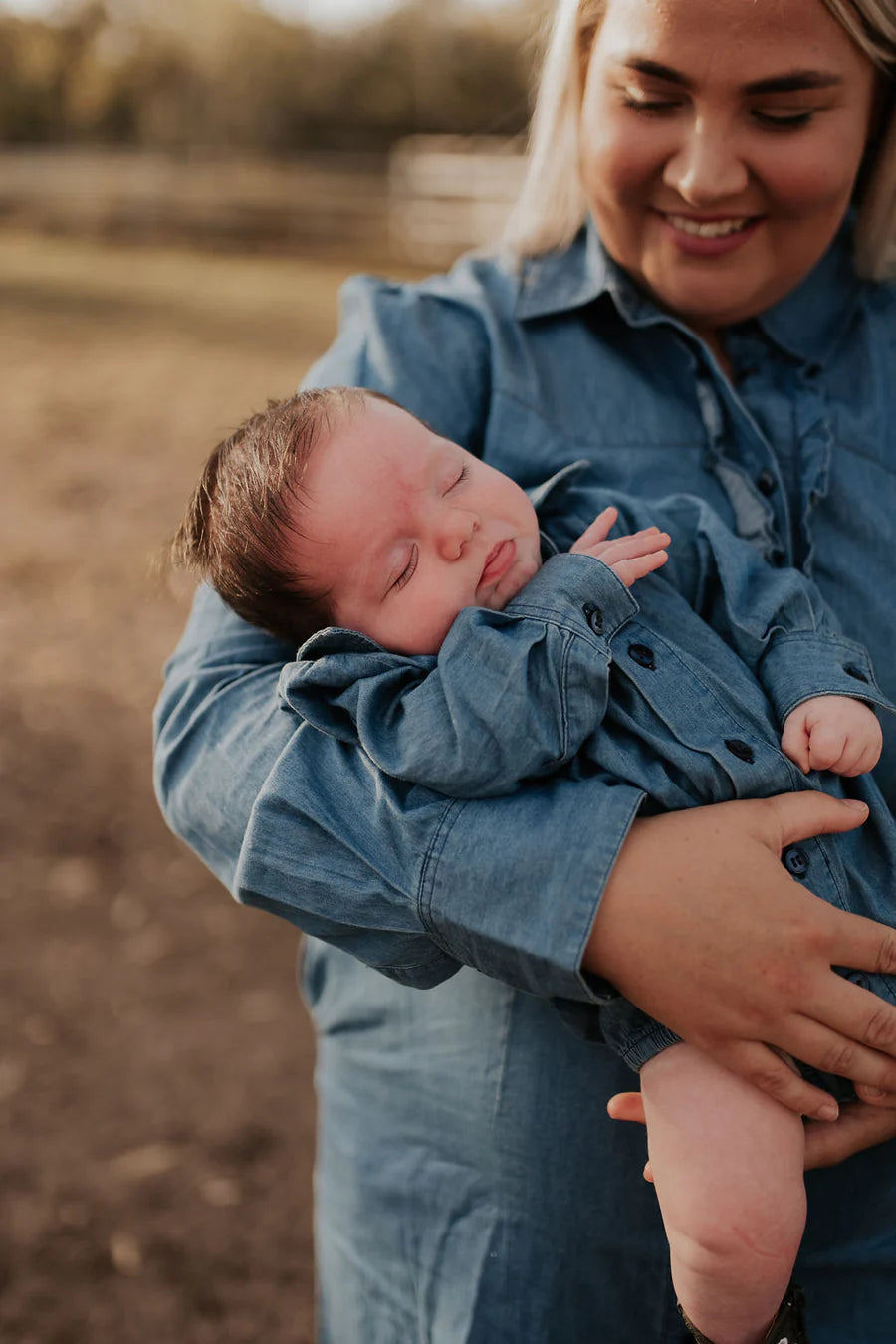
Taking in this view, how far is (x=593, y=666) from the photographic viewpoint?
1384mm

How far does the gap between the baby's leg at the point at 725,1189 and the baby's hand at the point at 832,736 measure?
0.36 metres

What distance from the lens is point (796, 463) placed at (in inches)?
70.4

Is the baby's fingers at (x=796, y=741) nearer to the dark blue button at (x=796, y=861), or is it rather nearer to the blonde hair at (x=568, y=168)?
the dark blue button at (x=796, y=861)

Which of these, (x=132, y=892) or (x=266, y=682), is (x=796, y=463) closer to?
(x=266, y=682)

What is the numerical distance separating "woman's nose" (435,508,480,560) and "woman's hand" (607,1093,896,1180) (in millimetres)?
672

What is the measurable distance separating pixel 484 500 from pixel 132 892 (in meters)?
2.39

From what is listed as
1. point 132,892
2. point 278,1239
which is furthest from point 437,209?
point 278,1239

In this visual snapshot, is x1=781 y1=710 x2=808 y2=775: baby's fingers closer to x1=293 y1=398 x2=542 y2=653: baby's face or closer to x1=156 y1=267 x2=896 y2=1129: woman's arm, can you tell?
x1=156 y1=267 x2=896 y2=1129: woman's arm

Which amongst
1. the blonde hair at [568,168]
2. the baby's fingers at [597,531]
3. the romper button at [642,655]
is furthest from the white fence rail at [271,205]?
the romper button at [642,655]

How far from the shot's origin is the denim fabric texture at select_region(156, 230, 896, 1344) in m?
1.36

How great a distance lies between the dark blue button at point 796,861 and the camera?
4.63ft

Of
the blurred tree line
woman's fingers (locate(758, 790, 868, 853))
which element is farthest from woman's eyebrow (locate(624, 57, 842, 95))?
the blurred tree line

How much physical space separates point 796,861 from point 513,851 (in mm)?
343

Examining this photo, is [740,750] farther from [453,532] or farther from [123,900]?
[123,900]
